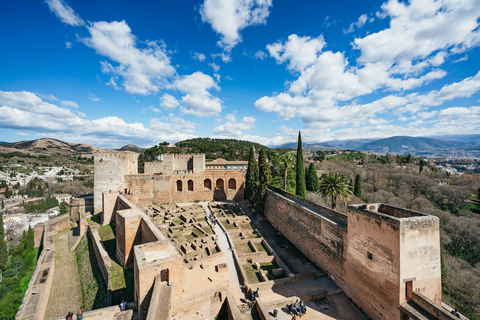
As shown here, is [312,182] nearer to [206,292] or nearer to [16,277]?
[206,292]

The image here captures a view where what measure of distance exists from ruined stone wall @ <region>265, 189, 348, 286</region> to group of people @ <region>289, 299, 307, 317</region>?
2.81m

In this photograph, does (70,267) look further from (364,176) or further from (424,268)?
(364,176)

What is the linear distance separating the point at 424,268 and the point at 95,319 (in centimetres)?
1228

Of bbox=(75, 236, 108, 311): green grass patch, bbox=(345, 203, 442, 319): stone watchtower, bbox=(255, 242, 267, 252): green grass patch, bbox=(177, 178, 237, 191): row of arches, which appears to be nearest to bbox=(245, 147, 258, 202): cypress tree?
bbox=(177, 178, 237, 191): row of arches

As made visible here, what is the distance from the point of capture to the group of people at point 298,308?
891cm

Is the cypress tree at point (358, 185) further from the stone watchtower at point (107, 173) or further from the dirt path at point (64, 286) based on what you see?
the dirt path at point (64, 286)

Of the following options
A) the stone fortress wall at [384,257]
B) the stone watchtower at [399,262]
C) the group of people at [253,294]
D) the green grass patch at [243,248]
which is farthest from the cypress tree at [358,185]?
the group of people at [253,294]

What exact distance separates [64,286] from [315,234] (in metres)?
15.7

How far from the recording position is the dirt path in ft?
36.6

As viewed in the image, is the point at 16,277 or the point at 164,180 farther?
the point at 164,180

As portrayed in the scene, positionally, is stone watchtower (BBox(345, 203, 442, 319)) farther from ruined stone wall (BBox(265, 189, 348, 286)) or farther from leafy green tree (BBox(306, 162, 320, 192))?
leafy green tree (BBox(306, 162, 320, 192))

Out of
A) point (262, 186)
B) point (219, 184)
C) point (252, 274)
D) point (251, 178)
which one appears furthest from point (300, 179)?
point (252, 274)

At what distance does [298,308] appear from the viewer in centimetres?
900

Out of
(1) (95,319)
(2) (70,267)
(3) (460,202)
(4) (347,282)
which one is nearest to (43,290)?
(2) (70,267)
